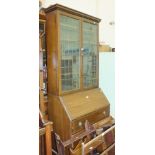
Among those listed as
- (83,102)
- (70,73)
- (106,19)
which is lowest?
(83,102)

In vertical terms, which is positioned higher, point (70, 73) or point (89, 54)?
point (89, 54)

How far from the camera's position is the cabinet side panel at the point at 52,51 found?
2.23m

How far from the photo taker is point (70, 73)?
7.97 feet

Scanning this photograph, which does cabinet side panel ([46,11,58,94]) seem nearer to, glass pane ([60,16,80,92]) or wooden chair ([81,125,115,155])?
glass pane ([60,16,80,92])

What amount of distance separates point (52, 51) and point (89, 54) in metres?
0.64

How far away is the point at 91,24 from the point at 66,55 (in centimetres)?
67

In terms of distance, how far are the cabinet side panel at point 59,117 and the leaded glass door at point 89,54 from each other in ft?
1.69

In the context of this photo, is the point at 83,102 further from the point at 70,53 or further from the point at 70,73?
the point at 70,53

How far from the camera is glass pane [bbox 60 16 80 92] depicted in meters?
2.30

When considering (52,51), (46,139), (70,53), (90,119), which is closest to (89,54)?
(70,53)

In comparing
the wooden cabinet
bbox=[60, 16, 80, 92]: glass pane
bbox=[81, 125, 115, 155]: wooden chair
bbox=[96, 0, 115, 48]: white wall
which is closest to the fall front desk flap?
the wooden cabinet
